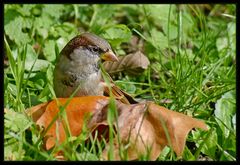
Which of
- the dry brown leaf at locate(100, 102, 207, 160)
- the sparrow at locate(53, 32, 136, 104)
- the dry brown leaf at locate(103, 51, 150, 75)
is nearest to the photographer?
the dry brown leaf at locate(100, 102, 207, 160)

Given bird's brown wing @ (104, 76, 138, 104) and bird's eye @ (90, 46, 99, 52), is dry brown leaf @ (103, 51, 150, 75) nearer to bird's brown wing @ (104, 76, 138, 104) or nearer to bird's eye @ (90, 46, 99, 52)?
bird's brown wing @ (104, 76, 138, 104)

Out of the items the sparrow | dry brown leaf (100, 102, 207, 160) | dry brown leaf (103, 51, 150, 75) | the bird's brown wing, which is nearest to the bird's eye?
the sparrow

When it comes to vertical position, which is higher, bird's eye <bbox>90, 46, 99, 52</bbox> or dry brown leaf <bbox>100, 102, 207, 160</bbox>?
bird's eye <bbox>90, 46, 99, 52</bbox>

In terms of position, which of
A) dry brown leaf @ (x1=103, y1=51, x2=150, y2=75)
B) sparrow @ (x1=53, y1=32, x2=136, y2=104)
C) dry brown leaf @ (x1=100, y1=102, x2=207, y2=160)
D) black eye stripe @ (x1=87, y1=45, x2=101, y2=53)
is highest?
black eye stripe @ (x1=87, y1=45, x2=101, y2=53)

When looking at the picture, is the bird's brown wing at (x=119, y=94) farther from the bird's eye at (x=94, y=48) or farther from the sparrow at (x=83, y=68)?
the bird's eye at (x=94, y=48)

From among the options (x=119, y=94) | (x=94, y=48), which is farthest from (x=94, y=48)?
(x=119, y=94)

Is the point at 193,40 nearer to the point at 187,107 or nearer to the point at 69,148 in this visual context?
the point at 187,107

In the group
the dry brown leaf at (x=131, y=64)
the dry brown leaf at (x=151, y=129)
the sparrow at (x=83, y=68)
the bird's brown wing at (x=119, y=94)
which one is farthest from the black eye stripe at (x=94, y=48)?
the dry brown leaf at (x=131, y=64)
